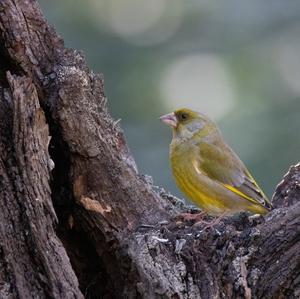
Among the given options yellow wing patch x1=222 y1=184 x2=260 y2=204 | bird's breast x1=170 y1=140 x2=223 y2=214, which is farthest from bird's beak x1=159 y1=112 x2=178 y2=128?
yellow wing patch x1=222 y1=184 x2=260 y2=204

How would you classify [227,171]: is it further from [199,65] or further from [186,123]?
[199,65]

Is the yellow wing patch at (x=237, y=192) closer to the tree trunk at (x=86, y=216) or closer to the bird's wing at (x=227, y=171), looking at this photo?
the bird's wing at (x=227, y=171)

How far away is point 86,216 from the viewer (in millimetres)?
4621

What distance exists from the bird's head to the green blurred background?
716 mm

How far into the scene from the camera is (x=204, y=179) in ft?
19.4

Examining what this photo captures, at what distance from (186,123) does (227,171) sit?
0.44 m

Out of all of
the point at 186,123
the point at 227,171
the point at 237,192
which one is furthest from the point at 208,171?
the point at 186,123

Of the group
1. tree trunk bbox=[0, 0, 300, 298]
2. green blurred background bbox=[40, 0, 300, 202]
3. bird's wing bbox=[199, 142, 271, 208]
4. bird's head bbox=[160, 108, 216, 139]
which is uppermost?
green blurred background bbox=[40, 0, 300, 202]

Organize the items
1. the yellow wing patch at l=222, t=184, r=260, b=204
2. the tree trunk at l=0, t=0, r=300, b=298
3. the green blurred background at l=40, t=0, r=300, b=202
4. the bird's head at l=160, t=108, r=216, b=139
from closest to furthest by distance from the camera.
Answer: the tree trunk at l=0, t=0, r=300, b=298
the yellow wing patch at l=222, t=184, r=260, b=204
the bird's head at l=160, t=108, r=216, b=139
the green blurred background at l=40, t=0, r=300, b=202

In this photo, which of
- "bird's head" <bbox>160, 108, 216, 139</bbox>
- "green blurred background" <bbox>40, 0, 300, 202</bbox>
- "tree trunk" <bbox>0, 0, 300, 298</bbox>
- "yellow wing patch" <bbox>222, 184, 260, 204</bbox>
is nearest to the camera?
"tree trunk" <bbox>0, 0, 300, 298</bbox>

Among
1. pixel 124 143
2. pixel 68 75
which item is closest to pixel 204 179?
pixel 124 143

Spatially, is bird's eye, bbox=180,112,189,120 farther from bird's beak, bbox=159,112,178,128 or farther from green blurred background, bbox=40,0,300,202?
green blurred background, bbox=40,0,300,202

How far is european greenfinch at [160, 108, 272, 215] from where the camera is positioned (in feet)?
19.1

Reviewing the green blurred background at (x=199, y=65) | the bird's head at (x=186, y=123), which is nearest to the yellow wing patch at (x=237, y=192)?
the bird's head at (x=186, y=123)
